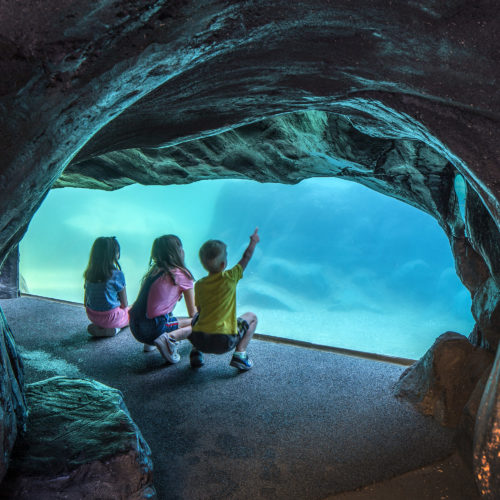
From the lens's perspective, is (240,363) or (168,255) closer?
(240,363)

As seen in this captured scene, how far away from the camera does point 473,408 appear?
283 centimetres

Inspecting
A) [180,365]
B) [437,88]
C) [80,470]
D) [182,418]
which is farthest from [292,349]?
[437,88]

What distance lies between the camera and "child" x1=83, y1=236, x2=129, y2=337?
4980 mm

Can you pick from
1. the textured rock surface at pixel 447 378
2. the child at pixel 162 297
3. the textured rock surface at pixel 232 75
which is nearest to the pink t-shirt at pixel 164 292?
the child at pixel 162 297

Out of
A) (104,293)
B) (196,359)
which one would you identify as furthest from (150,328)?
(104,293)

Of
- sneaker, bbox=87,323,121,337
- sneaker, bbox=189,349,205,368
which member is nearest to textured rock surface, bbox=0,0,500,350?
sneaker, bbox=189,349,205,368

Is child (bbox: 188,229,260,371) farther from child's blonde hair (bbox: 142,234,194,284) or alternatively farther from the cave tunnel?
the cave tunnel

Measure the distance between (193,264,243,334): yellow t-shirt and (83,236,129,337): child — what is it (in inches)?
60.5

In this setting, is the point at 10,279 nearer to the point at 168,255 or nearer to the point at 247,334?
the point at 168,255

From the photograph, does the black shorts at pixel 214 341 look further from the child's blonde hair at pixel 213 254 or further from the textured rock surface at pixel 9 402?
the textured rock surface at pixel 9 402

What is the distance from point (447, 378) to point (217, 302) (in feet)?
7.26

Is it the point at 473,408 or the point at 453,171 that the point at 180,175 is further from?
the point at 473,408

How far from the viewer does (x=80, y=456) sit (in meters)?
2.24

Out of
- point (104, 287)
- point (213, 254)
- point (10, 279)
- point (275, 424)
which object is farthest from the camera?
point (10, 279)
